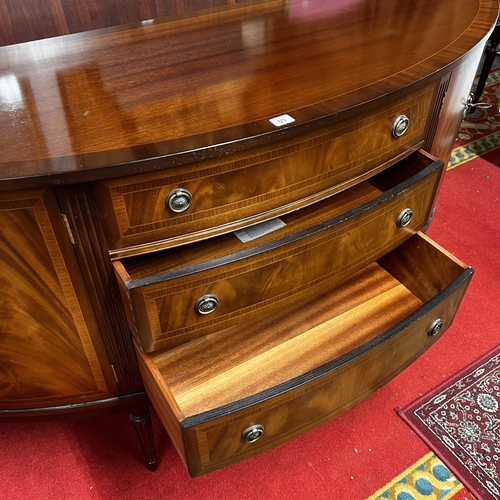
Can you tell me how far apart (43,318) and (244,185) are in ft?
0.93

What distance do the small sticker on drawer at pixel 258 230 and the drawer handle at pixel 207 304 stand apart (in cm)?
9

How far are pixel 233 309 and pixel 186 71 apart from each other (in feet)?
1.02

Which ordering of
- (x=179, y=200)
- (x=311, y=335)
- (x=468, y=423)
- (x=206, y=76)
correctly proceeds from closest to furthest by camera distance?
(x=179, y=200) → (x=206, y=76) → (x=311, y=335) → (x=468, y=423)

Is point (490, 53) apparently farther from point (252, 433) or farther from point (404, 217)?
point (252, 433)

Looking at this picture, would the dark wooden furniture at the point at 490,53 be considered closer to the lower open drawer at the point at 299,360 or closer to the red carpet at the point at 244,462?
the lower open drawer at the point at 299,360

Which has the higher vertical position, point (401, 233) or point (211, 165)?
point (211, 165)

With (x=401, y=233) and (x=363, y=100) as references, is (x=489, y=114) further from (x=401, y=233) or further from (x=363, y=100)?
(x=363, y=100)

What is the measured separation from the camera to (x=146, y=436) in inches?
30.6

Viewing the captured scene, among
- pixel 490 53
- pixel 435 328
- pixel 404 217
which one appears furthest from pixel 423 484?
pixel 490 53

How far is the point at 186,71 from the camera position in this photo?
0.66 meters

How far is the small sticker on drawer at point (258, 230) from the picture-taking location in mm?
662

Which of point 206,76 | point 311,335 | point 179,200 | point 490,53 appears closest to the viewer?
point 179,200

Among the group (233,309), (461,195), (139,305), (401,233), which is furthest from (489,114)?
(139,305)

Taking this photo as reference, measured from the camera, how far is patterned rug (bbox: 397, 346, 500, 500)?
82 centimetres
